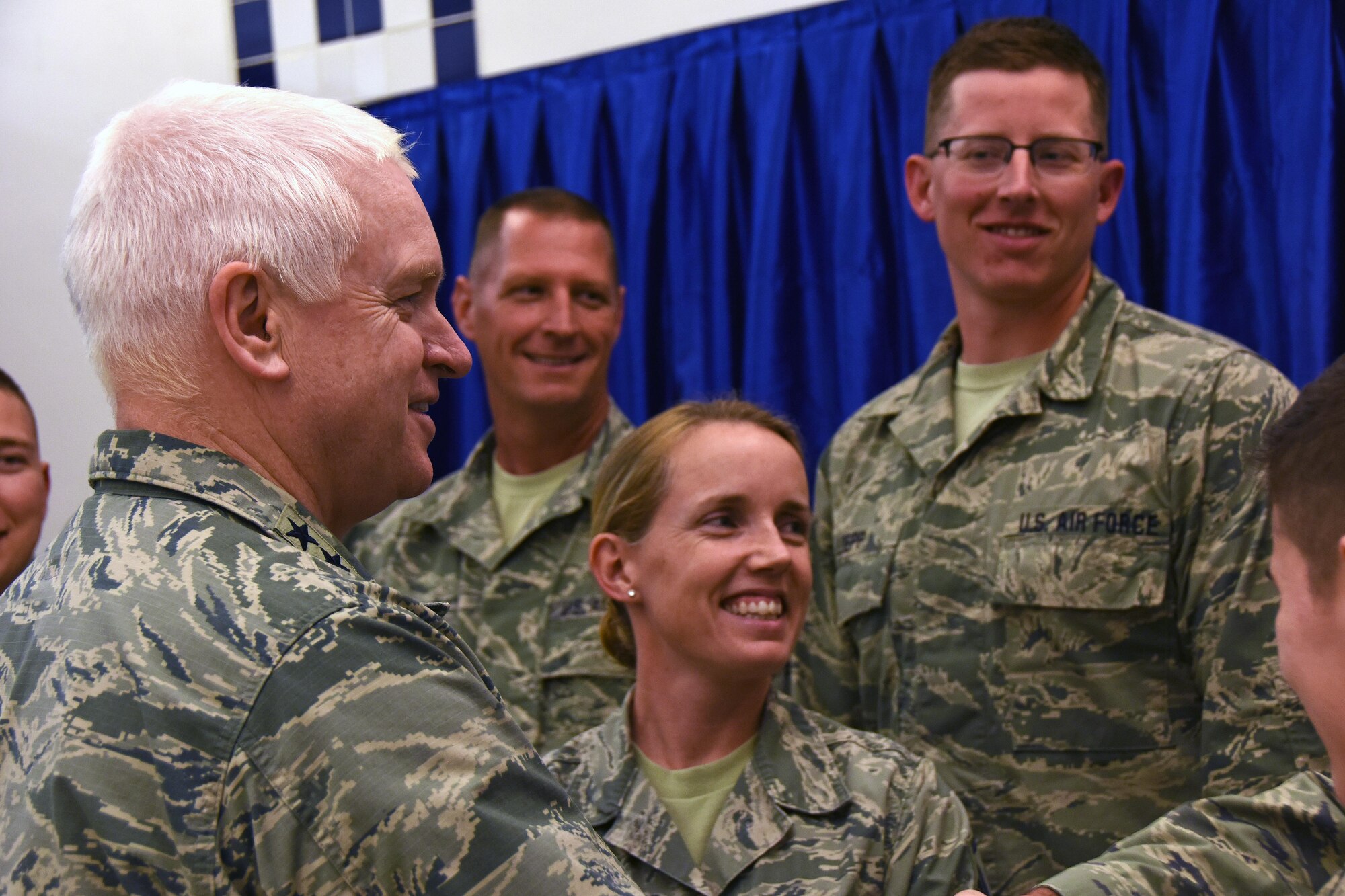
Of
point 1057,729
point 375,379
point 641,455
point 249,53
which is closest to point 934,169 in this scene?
point 641,455

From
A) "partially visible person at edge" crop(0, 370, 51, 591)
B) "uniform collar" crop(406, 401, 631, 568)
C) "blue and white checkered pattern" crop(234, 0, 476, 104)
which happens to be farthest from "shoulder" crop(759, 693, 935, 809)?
"blue and white checkered pattern" crop(234, 0, 476, 104)

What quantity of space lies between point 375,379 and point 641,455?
32.6 inches

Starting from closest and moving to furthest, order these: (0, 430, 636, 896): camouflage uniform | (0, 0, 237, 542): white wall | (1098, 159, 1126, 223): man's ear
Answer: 1. (0, 430, 636, 896): camouflage uniform
2. (1098, 159, 1126, 223): man's ear
3. (0, 0, 237, 542): white wall

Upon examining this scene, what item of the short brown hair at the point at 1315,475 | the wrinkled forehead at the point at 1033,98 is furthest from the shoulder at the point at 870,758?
the wrinkled forehead at the point at 1033,98

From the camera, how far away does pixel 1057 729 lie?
1900 millimetres

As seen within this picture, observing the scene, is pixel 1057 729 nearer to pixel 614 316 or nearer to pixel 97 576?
pixel 614 316

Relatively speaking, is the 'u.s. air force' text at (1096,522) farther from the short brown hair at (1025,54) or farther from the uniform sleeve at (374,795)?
the uniform sleeve at (374,795)

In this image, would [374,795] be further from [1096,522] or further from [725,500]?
[1096,522]

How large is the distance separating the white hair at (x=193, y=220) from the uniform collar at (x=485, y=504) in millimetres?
1418

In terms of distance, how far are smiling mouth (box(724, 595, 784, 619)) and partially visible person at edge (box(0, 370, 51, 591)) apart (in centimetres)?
137

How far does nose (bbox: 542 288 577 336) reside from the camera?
2537mm

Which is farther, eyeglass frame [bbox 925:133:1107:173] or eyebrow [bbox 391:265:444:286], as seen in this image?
eyeglass frame [bbox 925:133:1107:173]

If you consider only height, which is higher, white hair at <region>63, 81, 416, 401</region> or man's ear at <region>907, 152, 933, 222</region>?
white hair at <region>63, 81, 416, 401</region>

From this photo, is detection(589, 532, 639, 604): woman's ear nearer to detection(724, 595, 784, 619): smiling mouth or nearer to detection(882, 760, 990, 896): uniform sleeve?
detection(724, 595, 784, 619): smiling mouth
